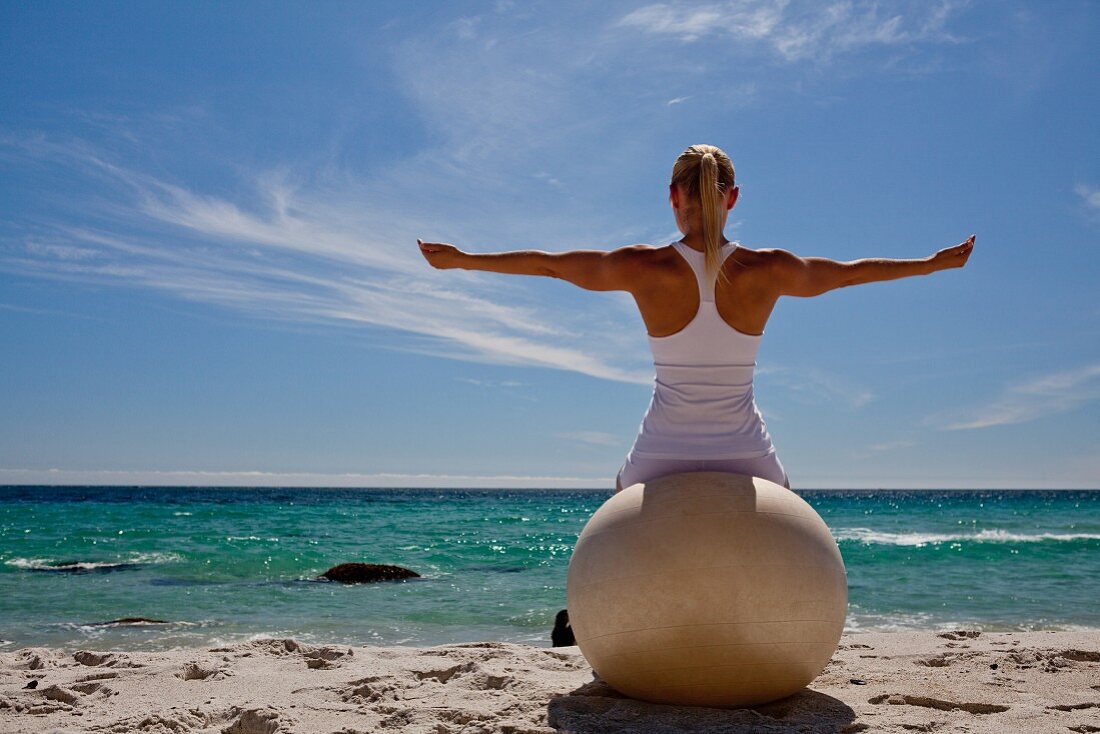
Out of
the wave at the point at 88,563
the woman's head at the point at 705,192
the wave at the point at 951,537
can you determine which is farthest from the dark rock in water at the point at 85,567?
the wave at the point at 951,537

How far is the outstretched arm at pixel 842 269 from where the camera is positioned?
4105 mm

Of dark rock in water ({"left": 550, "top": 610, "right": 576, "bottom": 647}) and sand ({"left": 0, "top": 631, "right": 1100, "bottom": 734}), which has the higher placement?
sand ({"left": 0, "top": 631, "right": 1100, "bottom": 734})

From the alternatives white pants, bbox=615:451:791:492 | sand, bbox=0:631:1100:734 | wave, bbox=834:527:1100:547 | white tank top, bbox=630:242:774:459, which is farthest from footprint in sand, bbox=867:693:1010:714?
wave, bbox=834:527:1100:547

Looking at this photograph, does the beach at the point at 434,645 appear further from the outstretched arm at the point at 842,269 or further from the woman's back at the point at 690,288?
the outstretched arm at the point at 842,269

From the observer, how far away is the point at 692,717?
3625 millimetres

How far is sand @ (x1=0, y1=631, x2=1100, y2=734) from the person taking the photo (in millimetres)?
3750

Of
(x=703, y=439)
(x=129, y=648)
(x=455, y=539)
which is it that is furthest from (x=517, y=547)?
(x=703, y=439)

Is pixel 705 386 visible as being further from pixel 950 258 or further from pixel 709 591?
pixel 950 258

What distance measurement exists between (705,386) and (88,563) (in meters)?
15.8

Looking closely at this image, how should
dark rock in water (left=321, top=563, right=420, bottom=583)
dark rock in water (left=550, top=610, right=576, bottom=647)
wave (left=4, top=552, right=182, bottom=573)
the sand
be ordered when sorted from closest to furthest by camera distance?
1. the sand
2. dark rock in water (left=550, top=610, right=576, bottom=647)
3. dark rock in water (left=321, top=563, right=420, bottom=583)
4. wave (left=4, top=552, right=182, bottom=573)

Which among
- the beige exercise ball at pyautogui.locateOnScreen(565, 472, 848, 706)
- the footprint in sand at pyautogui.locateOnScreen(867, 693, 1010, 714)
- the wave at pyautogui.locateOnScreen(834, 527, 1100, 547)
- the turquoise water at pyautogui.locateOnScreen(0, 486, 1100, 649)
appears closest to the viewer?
the beige exercise ball at pyautogui.locateOnScreen(565, 472, 848, 706)

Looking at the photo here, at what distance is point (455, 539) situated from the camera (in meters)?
22.7

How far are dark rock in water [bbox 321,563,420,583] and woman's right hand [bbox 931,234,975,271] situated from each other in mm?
10823

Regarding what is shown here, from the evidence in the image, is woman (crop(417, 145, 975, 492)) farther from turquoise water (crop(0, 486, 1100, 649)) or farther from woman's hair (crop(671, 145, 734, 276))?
A: turquoise water (crop(0, 486, 1100, 649))
